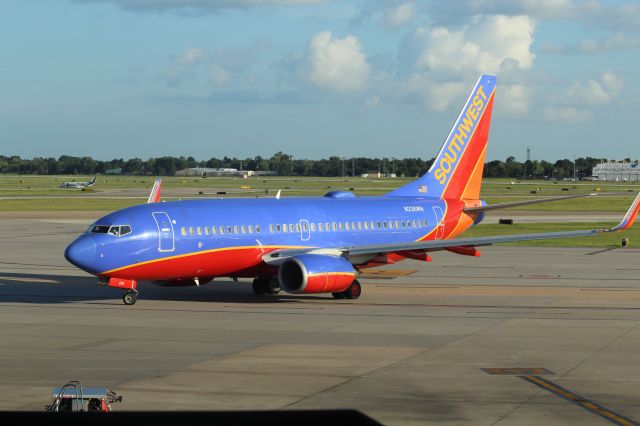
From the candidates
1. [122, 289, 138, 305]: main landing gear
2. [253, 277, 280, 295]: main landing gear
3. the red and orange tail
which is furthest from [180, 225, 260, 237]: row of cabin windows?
the red and orange tail

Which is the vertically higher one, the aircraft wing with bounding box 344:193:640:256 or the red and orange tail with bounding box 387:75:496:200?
the red and orange tail with bounding box 387:75:496:200

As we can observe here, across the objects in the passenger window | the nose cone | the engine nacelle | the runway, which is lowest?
the runway

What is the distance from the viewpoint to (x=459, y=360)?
2509 centimetres

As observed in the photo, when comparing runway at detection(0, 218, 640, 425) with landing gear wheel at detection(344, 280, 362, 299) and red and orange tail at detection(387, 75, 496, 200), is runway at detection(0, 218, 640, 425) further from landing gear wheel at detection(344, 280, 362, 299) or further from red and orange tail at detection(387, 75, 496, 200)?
red and orange tail at detection(387, 75, 496, 200)

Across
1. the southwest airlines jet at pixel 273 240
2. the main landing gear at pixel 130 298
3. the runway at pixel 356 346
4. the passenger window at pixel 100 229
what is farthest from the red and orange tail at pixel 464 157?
the passenger window at pixel 100 229

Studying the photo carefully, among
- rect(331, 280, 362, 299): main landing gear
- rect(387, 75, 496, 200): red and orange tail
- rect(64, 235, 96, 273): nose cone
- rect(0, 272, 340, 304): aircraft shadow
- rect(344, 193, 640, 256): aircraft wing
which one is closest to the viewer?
rect(64, 235, 96, 273): nose cone

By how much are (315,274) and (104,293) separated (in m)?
10.4

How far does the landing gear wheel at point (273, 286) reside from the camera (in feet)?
132

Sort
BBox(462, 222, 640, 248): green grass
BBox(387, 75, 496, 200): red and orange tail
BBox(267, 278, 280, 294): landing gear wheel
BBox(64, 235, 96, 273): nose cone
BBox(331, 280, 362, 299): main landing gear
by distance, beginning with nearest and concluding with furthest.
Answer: BBox(64, 235, 96, 273): nose cone < BBox(331, 280, 362, 299): main landing gear < BBox(267, 278, 280, 294): landing gear wheel < BBox(387, 75, 496, 200): red and orange tail < BBox(462, 222, 640, 248): green grass

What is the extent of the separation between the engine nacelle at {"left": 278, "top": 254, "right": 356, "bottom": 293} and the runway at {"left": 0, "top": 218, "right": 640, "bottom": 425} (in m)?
0.84

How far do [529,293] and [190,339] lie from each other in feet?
55.5

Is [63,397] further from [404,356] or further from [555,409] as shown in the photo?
[404,356]

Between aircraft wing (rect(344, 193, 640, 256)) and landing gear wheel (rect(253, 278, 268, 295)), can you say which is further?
landing gear wheel (rect(253, 278, 268, 295))

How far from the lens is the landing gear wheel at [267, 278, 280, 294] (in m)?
40.2
